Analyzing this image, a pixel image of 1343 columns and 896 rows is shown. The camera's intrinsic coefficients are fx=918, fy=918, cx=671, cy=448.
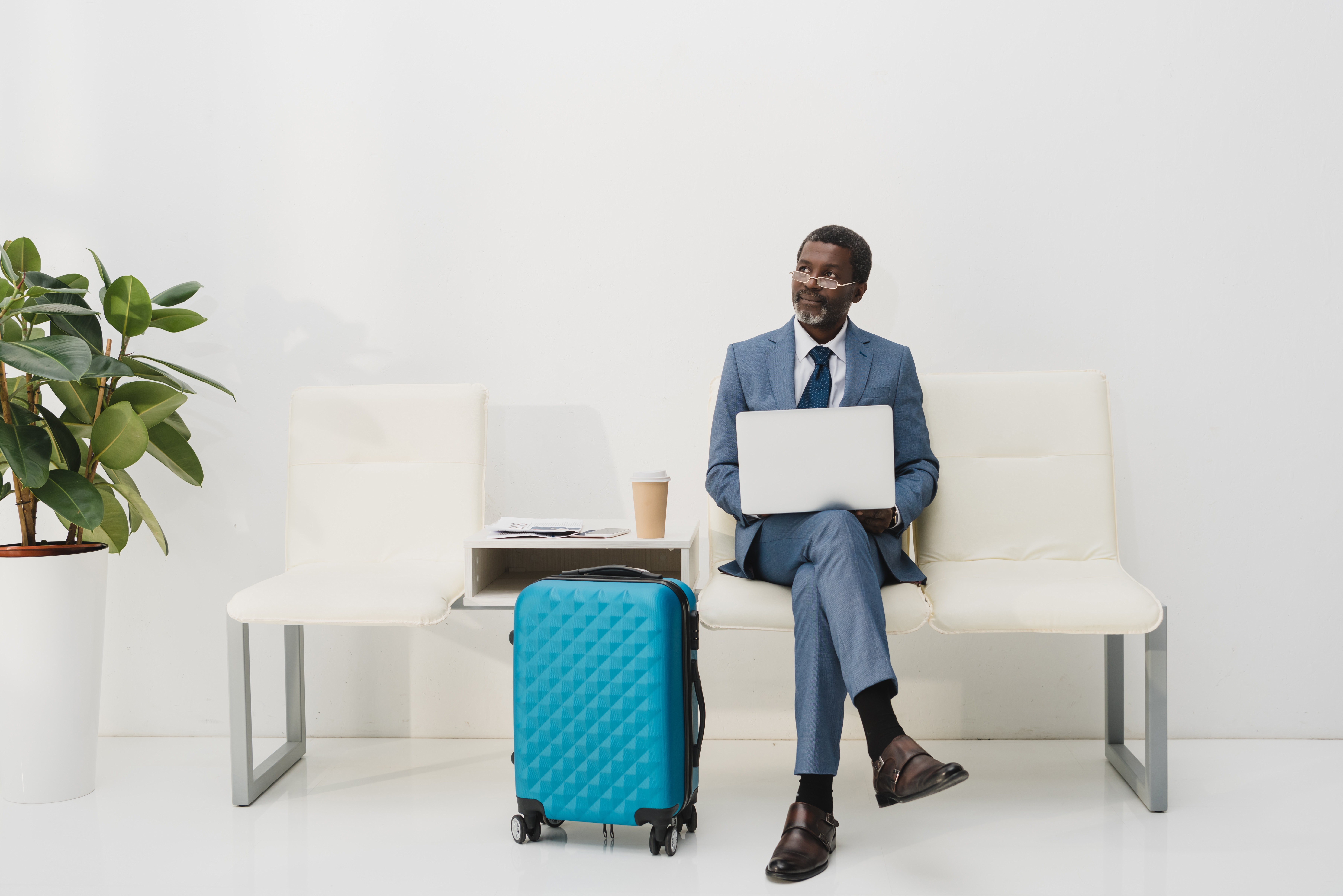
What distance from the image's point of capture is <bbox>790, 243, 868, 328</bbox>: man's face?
82.7 inches

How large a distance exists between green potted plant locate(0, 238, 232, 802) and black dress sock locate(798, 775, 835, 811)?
1.59 meters

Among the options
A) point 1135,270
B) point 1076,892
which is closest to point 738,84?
point 1135,270

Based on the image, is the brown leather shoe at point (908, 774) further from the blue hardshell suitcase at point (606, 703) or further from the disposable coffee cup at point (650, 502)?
the disposable coffee cup at point (650, 502)

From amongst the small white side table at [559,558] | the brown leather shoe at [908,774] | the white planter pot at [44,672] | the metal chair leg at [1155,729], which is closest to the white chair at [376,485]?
the small white side table at [559,558]

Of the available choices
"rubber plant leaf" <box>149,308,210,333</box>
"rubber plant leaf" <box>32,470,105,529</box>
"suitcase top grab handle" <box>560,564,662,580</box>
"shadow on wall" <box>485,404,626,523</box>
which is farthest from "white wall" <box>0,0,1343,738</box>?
"suitcase top grab handle" <box>560,564,662,580</box>

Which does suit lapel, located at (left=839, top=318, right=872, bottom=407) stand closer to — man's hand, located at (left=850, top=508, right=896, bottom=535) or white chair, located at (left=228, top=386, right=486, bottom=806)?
man's hand, located at (left=850, top=508, right=896, bottom=535)

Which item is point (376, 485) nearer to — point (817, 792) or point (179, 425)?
point (179, 425)

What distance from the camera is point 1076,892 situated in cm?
162

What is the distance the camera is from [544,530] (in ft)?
6.69

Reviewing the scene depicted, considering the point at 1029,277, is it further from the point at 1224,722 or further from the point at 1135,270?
the point at 1224,722

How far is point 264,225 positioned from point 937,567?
2.04 m

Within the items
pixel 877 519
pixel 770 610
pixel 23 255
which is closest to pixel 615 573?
pixel 770 610

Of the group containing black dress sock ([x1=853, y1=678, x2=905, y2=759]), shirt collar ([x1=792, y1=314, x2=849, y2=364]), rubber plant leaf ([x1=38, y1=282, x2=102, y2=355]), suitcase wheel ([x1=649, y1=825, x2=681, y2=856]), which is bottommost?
suitcase wheel ([x1=649, y1=825, x2=681, y2=856])

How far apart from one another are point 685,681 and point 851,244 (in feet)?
3.53
